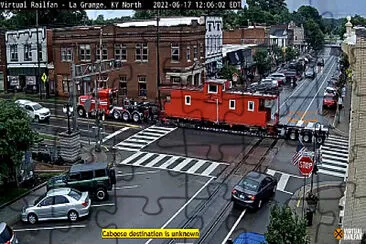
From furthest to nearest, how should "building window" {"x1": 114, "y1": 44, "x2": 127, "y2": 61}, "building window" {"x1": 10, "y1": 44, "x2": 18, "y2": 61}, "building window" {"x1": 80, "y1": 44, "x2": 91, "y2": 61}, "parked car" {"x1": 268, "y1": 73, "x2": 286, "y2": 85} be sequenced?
1. "building window" {"x1": 10, "y1": 44, "x2": 18, "y2": 61}
2. "parked car" {"x1": 268, "y1": 73, "x2": 286, "y2": 85}
3. "building window" {"x1": 80, "y1": 44, "x2": 91, "y2": 61}
4. "building window" {"x1": 114, "y1": 44, "x2": 127, "y2": 61}

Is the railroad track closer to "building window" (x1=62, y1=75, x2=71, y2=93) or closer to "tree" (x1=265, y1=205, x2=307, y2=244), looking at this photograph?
"tree" (x1=265, y1=205, x2=307, y2=244)

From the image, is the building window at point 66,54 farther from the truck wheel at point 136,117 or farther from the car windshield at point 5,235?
the car windshield at point 5,235

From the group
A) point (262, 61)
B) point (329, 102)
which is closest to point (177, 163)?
point (329, 102)

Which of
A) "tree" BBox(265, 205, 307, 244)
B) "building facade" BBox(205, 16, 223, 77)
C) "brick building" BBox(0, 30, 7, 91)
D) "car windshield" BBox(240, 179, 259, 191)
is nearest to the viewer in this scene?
"tree" BBox(265, 205, 307, 244)

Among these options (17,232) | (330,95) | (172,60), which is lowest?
(17,232)

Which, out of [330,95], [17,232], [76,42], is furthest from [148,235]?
[330,95]

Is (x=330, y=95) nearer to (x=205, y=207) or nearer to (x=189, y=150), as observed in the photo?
(x=189, y=150)

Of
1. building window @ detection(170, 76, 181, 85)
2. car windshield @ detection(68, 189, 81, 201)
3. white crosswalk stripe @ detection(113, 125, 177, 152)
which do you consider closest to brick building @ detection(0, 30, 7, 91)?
building window @ detection(170, 76, 181, 85)
